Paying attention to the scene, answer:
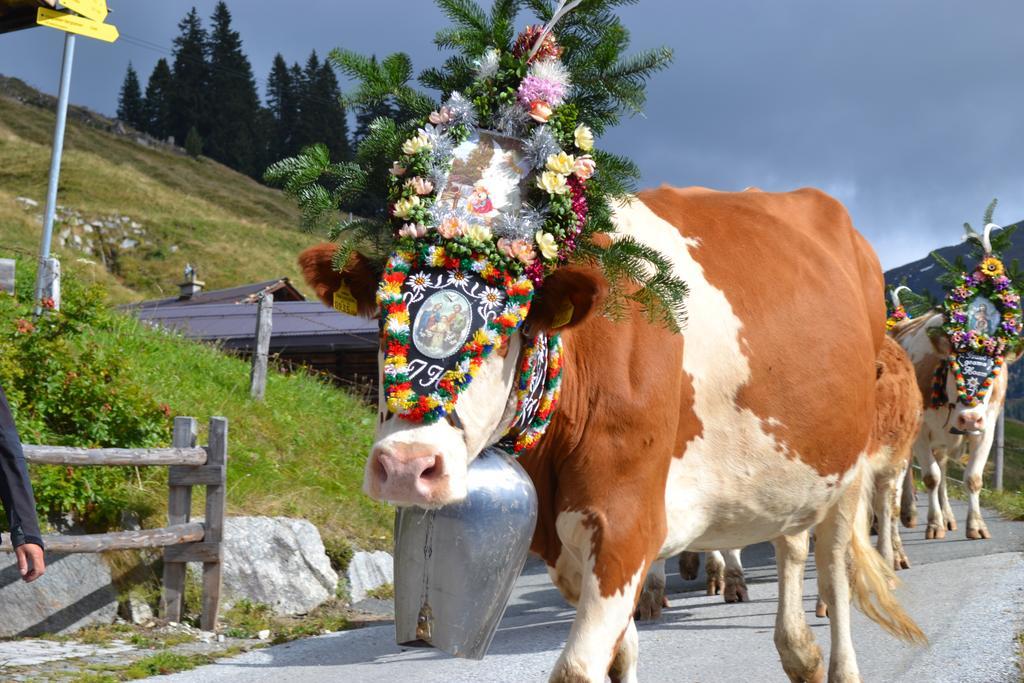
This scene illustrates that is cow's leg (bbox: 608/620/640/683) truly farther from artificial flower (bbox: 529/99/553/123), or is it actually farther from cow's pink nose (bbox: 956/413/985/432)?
cow's pink nose (bbox: 956/413/985/432)

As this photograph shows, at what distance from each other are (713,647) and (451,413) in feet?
13.9

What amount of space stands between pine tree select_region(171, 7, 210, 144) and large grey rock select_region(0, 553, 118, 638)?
105 m

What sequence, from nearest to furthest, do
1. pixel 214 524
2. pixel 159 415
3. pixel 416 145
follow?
pixel 416 145, pixel 214 524, pixel 159 415

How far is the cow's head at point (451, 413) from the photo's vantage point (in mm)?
2863

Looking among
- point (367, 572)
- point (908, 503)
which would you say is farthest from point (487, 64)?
point (908, 503)

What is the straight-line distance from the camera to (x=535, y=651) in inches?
269

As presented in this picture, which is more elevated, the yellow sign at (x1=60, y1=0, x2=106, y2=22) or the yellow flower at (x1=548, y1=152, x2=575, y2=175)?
the yellow sign at (x1=60, y1=0, x2=106, y2=22)

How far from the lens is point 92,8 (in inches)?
483

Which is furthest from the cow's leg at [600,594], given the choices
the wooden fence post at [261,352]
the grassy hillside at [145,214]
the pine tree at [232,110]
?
the pine tree at [232,110]

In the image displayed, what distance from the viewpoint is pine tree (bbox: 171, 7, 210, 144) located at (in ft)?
360

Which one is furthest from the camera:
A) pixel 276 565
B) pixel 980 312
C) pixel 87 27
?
pixel 87 27

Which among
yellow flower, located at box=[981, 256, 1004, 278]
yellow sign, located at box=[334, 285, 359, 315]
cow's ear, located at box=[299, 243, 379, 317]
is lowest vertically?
yellow sign, located at box=[334, 285, 359, 315]

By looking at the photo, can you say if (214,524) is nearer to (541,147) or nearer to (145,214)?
(541,147)

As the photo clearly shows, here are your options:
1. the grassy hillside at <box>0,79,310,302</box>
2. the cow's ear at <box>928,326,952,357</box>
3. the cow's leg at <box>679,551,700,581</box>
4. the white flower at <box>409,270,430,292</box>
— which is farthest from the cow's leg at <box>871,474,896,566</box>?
the grassy hillside at <box>0,79,310,302</box>
